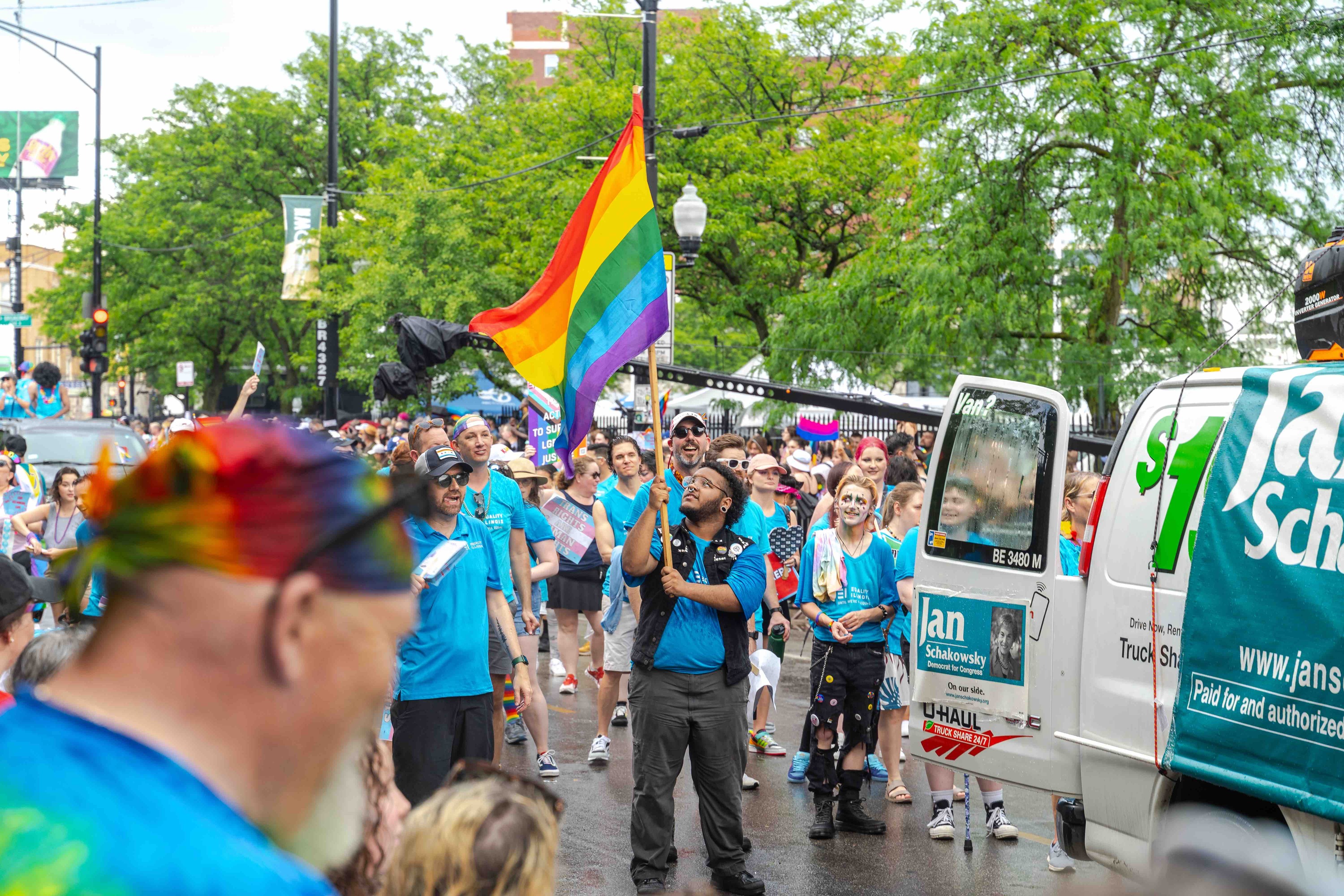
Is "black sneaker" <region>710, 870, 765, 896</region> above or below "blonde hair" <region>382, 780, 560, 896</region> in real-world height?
below

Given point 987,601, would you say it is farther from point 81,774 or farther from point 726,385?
point 726,385

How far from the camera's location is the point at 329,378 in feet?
92.5

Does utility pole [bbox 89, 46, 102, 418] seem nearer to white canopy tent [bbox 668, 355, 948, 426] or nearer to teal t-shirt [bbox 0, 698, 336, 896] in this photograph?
white canopy tent [bbox 668, 355, 948, 426]

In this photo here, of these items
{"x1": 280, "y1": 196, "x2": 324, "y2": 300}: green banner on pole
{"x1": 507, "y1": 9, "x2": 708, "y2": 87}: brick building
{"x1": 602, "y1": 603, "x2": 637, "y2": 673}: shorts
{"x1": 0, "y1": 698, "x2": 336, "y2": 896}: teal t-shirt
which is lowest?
{"x1": 602, "y1": 603, "x2": 637, "y2": 673}: shorts

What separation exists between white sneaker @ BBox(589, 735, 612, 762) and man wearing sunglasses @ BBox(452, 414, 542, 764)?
770 millimetres

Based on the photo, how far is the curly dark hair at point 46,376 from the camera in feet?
68.0

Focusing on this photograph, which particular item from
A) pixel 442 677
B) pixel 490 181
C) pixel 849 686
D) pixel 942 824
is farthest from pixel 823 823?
pixel 490 181

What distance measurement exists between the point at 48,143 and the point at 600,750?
67.2 m

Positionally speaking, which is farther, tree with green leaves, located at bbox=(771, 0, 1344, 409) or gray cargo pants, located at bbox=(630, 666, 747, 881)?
tree with green leaves, located at bbox=(771, 0, 1344, 409)

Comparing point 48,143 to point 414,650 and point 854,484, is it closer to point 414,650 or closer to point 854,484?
point 854,484

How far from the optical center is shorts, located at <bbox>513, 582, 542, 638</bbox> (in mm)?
8125

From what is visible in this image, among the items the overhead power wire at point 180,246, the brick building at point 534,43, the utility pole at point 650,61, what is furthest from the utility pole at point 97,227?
the brick building at point 534,43

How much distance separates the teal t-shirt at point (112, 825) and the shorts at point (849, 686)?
6.53 meters

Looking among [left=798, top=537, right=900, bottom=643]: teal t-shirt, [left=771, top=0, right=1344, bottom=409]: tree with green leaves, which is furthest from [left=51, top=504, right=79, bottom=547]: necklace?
[left=771, top=0, right=1344, bottom=409]: tree with green leaves
